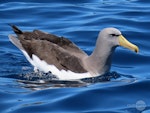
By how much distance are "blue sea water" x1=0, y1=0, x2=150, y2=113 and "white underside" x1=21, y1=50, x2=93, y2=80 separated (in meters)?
0.15

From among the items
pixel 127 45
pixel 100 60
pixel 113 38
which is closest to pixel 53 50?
pixel 100 60

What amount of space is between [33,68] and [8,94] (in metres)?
2.02

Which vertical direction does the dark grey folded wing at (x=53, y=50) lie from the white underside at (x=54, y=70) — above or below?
above

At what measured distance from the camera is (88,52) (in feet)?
45.9

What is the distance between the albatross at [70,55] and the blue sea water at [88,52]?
0.21m

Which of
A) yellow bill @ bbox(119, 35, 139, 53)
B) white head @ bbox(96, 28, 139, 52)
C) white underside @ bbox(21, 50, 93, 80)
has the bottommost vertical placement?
white underside @ bbox(21, 50, 93, 80)

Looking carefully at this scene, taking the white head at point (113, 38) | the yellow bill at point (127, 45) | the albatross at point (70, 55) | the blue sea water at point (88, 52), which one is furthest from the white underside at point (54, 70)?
the yellow bill at point (127, 45)

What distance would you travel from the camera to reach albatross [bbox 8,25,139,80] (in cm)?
1188

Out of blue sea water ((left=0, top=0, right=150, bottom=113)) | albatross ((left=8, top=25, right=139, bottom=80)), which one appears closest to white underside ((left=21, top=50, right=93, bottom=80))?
albatross ((left=8, top=25, right=139, bottom=80))

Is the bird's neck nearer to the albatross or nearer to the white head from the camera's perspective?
the albatross

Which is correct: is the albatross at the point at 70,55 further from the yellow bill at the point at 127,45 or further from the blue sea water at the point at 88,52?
the blue sea water at the point at 88,52

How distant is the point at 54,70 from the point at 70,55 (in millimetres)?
401

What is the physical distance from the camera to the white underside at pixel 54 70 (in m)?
11.8

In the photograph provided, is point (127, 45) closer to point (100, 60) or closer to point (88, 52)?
point (100, 60)
